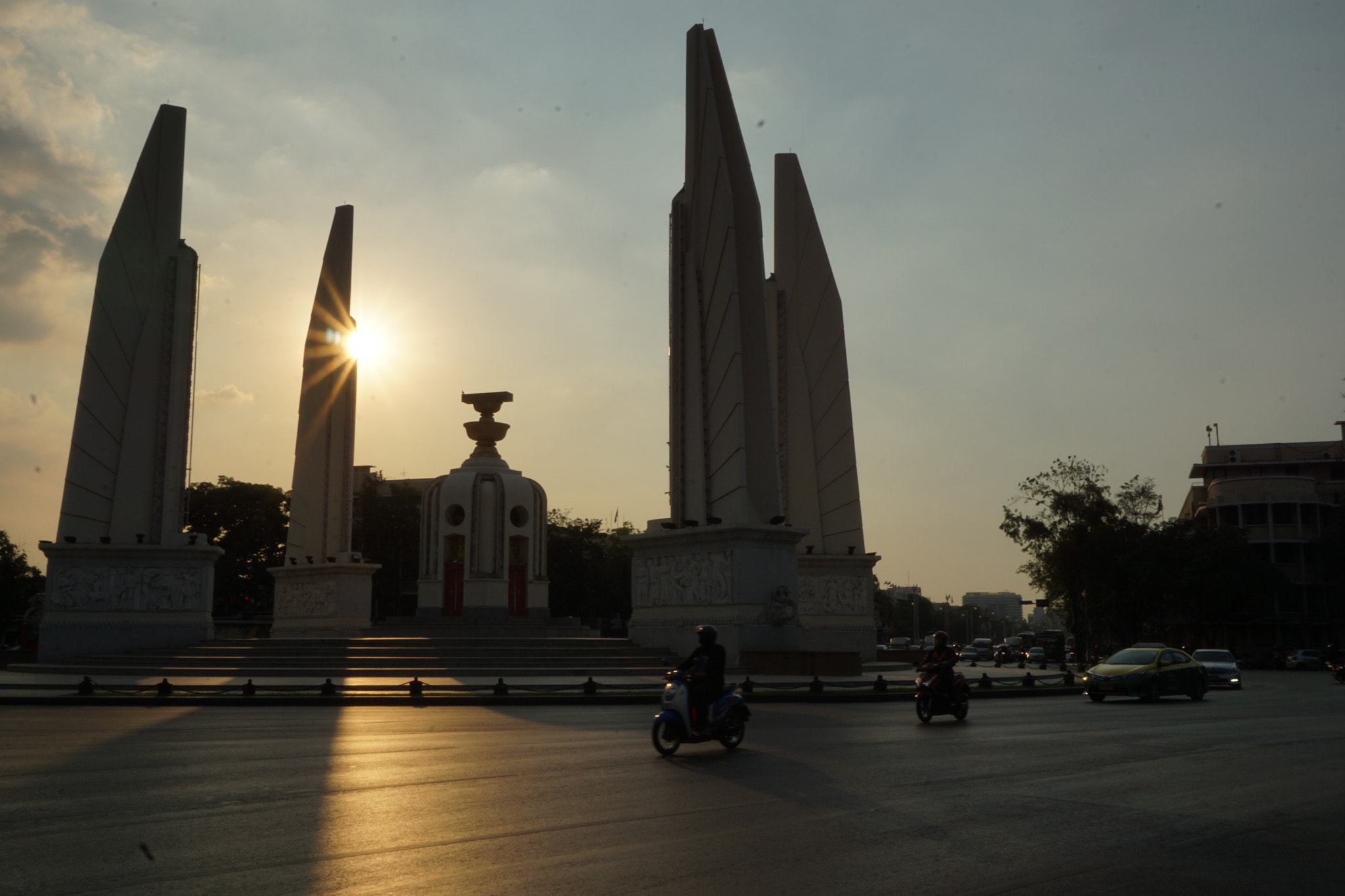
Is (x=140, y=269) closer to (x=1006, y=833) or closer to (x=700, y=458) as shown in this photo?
(x=700, y=458)

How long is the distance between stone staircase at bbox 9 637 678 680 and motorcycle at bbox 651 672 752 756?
14.2 metres

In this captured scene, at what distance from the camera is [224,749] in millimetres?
11516

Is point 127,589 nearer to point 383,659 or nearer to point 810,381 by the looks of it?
point 383,659

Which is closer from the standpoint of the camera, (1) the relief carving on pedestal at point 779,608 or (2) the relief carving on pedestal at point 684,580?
(1) the relief carving on pedestal at point 779,608

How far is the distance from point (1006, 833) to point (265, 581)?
66757 mm

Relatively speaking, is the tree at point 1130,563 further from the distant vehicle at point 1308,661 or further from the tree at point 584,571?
the tree at point 584,571

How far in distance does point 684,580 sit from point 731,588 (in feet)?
6.22

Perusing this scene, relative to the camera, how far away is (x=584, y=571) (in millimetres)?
70000

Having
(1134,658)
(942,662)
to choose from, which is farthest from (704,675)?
(1134,658)

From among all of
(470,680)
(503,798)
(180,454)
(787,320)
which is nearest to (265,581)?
(180,454)

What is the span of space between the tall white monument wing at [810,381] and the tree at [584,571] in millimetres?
30006

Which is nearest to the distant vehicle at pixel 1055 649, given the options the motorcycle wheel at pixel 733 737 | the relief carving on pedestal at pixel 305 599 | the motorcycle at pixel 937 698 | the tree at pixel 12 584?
the relief carving on pedestal at pixel 305 599

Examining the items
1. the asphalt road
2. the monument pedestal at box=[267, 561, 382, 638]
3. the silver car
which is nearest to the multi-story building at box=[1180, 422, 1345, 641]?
the silver car

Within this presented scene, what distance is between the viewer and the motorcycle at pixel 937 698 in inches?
637
